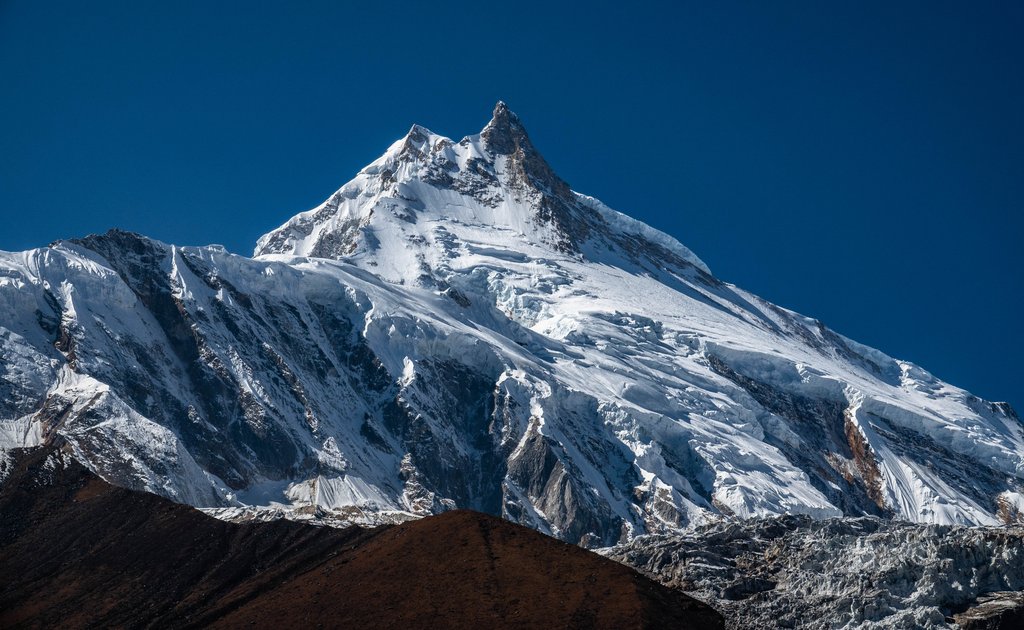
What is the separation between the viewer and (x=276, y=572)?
122750 mm

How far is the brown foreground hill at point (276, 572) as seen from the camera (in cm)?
10075

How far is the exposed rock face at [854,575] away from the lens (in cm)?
10700

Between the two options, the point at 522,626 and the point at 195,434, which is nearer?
the point at 522,626

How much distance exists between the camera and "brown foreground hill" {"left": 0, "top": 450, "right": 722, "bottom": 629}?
101m

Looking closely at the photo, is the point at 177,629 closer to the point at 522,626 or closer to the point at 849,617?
the point at 522,626

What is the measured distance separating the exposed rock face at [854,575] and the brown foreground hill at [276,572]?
798 cm

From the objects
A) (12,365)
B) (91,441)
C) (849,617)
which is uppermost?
(12,365)

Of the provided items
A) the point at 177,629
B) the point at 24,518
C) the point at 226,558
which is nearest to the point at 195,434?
the point at 24,518

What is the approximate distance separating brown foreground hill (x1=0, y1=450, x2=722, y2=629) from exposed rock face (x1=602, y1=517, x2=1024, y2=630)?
7982mm

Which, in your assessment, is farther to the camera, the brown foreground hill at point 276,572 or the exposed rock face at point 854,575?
the exposed rock face at point 854,575

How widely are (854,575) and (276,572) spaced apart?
4906 cm

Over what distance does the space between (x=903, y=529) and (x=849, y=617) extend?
62.0 feet

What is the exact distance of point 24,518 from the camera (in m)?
142

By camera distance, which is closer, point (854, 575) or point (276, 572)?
point (854, 575)
